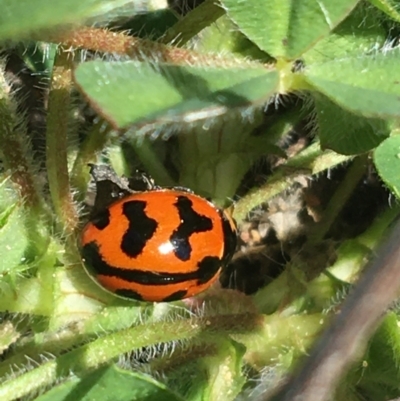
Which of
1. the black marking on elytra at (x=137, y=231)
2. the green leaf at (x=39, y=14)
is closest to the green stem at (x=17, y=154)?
the black marking on elytra at (x=137, y=231)

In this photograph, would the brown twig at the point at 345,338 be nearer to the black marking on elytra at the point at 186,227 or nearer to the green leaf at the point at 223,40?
the black marking on elytra at the point at 186,227

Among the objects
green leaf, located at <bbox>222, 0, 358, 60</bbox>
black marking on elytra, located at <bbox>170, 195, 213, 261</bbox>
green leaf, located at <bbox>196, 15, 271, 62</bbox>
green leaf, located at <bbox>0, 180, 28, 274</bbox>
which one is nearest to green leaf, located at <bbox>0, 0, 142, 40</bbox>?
green leaf, located at <bbox>222, 0, 358, 60</bbox>

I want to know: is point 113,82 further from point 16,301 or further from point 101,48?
point 16,301

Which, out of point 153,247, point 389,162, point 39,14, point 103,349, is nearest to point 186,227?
point 153,247

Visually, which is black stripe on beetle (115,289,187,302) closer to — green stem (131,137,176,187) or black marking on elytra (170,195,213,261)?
black marking on elytra (170,195,213,261)

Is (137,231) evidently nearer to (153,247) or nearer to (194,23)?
(153,247)

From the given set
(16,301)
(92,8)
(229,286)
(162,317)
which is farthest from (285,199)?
(92,8)
